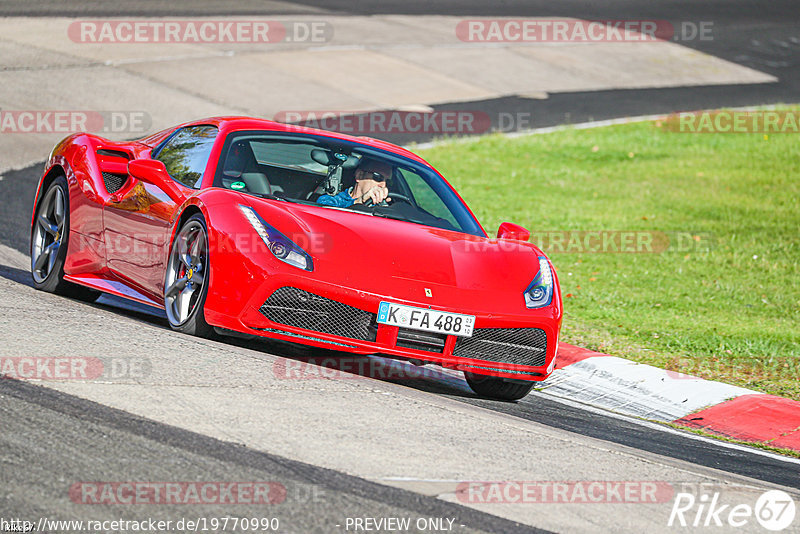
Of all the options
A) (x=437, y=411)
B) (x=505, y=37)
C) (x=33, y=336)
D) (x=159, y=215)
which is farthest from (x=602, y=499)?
(x=505, y=37)

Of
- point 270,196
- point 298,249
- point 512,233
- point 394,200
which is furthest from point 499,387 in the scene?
point 270,196

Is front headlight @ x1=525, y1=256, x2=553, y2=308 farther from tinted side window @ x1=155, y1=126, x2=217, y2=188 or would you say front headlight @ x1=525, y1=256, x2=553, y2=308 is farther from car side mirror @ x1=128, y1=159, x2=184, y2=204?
car side mirror @ x1=128, y1=159, x2=184, y2=204

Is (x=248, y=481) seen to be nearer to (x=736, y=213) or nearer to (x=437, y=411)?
(x=437, y=411)

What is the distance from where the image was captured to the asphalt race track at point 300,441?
4164 millimetres

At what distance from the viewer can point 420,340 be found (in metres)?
6.22

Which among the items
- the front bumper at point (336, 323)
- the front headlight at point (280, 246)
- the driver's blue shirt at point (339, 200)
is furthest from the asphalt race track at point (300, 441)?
the driver's blue shirt at point (339, 200)

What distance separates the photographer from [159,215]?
23.1 ft

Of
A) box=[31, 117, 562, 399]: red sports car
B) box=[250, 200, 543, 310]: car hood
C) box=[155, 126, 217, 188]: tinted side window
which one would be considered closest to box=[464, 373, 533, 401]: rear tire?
box=[31, 117, 562, 399]: red sports car

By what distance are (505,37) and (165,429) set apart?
73.2ft

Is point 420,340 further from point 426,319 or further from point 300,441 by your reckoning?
point 300,441

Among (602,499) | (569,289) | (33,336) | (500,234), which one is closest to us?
(602,499)

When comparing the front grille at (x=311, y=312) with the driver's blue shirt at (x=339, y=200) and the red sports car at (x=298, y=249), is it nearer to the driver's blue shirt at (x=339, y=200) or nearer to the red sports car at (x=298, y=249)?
the red sports car at (x=298, y=249)

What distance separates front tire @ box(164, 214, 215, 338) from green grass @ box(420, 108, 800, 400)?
3.51 metres

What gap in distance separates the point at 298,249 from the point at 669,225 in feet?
28.9
